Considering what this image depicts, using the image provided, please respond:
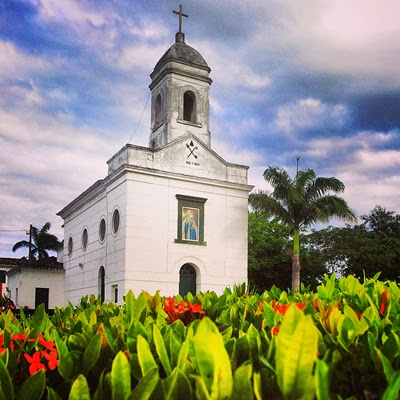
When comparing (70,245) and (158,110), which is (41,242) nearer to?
(70,245)

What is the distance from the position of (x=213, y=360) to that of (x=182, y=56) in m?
25.9

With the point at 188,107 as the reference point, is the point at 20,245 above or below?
below

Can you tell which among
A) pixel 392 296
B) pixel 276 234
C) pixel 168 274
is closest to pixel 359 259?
pixel 276 234

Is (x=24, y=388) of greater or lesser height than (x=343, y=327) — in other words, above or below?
below

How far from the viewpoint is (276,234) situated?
120 feet

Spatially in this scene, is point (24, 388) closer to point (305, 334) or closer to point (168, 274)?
point (305, 334)

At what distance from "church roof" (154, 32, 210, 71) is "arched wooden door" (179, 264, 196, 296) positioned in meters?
10.9

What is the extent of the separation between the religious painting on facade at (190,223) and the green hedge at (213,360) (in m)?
21.1

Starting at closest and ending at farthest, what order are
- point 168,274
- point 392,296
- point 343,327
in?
point 343,327 → point 392,296 → point 168,274

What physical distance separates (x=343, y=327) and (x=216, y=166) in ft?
77.7

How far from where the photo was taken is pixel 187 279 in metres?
23.5

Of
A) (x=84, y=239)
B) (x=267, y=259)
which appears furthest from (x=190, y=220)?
(x=267, y=259)

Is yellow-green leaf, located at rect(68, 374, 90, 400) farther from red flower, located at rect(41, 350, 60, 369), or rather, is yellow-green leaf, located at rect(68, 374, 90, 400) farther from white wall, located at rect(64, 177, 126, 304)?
white wall, located at rect(64, 177, 126, 304)

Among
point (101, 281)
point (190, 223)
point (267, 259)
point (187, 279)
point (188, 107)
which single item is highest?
point (188, 107)
